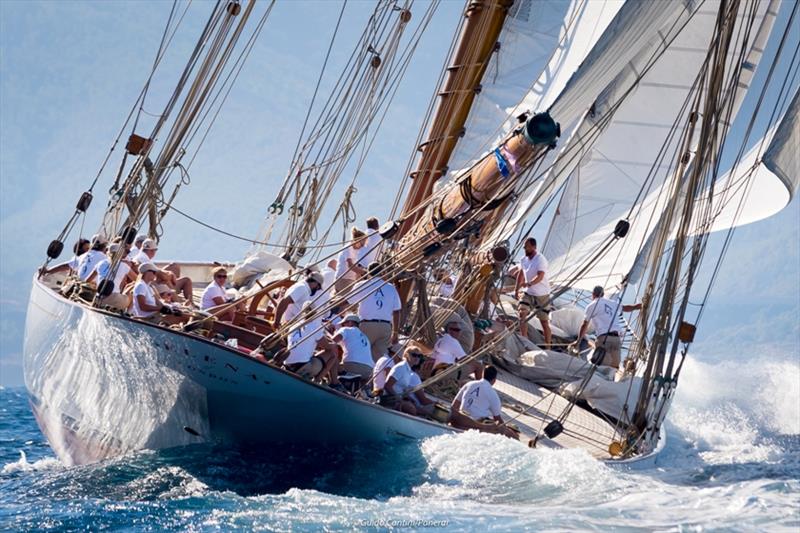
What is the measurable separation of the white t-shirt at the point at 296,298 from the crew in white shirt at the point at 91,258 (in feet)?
9.53

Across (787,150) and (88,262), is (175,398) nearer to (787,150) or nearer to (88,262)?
(88,262)

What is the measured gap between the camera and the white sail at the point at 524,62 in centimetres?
1557

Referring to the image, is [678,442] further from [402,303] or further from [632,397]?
[402,303]

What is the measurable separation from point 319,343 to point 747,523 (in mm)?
4194

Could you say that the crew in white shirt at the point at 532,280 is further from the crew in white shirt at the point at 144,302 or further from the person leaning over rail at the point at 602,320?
the crew in white shirt at the point at 144,302

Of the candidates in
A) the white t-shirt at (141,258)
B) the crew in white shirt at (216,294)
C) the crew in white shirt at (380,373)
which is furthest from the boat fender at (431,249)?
the white t-shirt at (141,258)

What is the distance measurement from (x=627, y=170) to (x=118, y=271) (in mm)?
9816

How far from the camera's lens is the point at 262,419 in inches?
427

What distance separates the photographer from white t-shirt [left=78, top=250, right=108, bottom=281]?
13.7m

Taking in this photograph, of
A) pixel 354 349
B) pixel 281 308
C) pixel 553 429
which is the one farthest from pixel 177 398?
pixel 553 429

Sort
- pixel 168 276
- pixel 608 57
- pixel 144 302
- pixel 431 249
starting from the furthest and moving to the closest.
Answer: pixel 168 276
pixel 608 57
pixel 144 302
pixel 431 249

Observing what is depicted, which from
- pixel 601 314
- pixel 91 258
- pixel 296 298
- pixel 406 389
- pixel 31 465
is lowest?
pixel 31 465

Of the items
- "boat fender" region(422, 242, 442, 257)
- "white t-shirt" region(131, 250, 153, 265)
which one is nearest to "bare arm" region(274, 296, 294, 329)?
"boat fender" region(422, 242, 442, 257)

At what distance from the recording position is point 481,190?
36.8 ft
